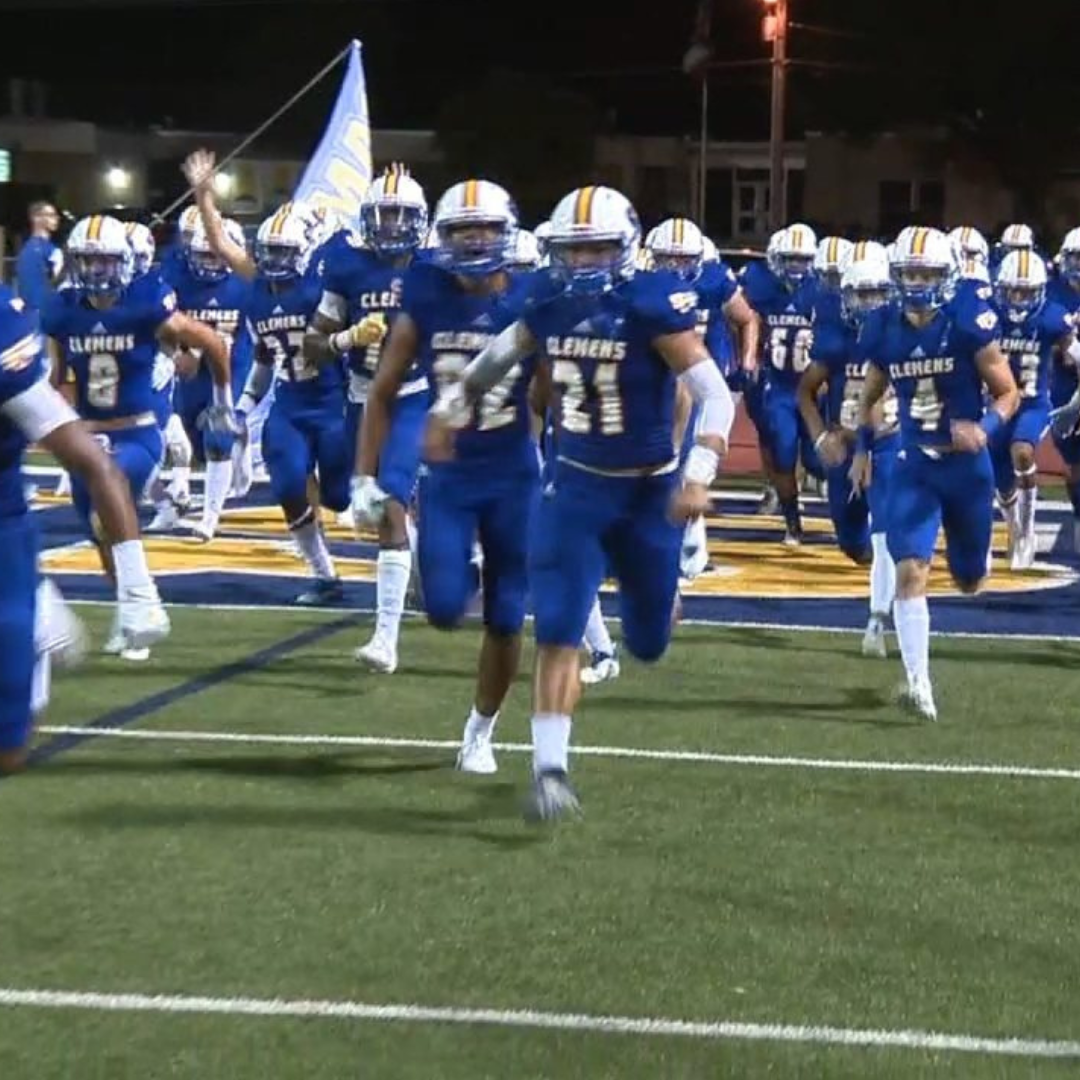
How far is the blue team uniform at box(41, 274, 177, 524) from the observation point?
826 cm

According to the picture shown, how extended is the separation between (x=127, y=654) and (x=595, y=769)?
2.46 m

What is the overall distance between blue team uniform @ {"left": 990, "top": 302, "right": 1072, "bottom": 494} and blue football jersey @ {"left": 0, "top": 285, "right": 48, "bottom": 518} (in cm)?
717

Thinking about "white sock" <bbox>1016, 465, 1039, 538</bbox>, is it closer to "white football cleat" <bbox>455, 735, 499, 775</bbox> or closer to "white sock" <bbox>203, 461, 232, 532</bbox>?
"white sock" <bbox>203, 461, 232, 532</bbox>

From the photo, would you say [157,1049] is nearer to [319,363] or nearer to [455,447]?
[455,447]

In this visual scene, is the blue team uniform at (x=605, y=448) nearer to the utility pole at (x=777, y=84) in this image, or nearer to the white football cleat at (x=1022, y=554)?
the white football cleat at (x=1022, y=554)

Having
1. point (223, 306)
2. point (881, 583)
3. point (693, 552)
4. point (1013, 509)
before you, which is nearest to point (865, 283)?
point (693, 552)

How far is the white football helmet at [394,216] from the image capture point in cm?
802

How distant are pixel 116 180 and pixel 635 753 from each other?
37221mm

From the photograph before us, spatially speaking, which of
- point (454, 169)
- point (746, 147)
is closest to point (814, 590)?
point (454, 169)

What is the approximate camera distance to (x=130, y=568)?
4.55 meters

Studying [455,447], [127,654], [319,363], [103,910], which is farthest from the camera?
[319,363]

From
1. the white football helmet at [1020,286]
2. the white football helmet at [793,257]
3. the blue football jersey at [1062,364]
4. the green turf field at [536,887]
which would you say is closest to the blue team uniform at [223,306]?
the white football helmet at [793,257]

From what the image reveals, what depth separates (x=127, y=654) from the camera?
8.17m

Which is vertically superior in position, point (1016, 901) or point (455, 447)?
point (455, 447)
